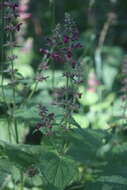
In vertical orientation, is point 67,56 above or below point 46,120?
above

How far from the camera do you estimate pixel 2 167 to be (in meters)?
2.76

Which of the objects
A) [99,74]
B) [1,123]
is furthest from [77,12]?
[1,123]

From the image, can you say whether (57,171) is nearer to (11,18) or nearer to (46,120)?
(46,120)

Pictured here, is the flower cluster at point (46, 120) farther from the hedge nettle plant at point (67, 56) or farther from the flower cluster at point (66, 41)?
the flower cluster at point (66, 41)

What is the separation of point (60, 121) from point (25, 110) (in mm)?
330

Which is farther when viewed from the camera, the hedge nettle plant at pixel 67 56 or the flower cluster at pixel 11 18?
the flower cluster at pixel 11 18

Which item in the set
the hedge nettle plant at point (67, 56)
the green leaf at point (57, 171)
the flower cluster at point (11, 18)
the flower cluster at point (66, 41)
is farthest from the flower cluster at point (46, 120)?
the flower cluster at point (11, 18)

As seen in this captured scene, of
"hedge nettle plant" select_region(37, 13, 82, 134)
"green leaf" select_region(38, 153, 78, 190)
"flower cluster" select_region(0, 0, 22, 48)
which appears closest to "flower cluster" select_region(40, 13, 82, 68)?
"hedge nettle plant" select_region(37, 13, 82, 134)

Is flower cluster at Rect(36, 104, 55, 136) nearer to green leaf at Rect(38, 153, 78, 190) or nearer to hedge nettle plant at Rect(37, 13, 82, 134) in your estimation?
hedge nettle plant at Rect(37, 13, 82, 134)

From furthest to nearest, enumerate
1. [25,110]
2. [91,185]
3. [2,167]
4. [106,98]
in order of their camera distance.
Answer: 1. [106,98]
2. [25,110]
3. [91,185]
4. [2,167]

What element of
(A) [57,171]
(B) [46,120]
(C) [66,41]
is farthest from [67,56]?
(A) [57,171]

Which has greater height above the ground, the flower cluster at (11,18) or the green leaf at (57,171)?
the flower cluster at (11,18)

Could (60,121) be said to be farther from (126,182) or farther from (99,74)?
(99,74)

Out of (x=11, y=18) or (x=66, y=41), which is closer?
(x=66, y=41)
